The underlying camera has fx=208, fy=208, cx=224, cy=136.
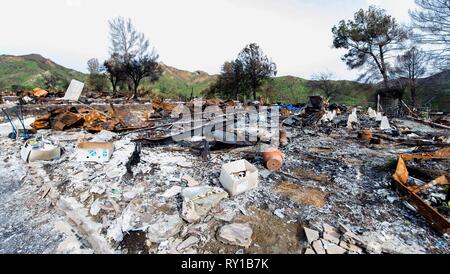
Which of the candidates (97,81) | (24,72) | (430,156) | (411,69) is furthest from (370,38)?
(24,72)

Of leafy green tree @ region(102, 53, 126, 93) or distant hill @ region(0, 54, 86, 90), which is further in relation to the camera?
distant hill @ region(0, 54, 86, 90)

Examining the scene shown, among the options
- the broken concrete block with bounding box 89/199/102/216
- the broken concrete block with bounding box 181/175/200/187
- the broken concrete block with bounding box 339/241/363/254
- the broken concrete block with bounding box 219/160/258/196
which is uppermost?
the broken concrete block with bounding box 219/160/258/196

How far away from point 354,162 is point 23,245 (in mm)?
5208

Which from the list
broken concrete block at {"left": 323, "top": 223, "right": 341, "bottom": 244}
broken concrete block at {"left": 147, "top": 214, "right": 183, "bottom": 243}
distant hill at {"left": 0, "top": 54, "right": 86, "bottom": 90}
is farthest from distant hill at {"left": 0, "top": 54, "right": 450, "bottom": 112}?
broken concrete block at {"left": 323, "top": 223, "right": 341, "bottom": 244}

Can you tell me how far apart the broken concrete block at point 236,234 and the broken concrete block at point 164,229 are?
1.48 ft

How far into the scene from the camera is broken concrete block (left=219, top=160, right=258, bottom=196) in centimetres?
276

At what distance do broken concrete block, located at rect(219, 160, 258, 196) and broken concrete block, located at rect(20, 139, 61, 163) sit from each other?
3369 millimetres

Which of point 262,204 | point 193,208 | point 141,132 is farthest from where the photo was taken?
point 141,132

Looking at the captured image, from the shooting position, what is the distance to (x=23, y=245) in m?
2.03

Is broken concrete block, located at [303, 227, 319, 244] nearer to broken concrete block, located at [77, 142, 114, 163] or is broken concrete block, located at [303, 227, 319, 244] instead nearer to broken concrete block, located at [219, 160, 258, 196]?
broken concrete block, located at [219, 160, 258, 196]

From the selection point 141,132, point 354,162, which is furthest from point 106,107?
point 354,162

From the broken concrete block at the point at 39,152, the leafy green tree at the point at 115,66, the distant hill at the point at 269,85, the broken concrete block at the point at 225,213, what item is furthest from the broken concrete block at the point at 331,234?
the leafy green tree at the point at 115,66
